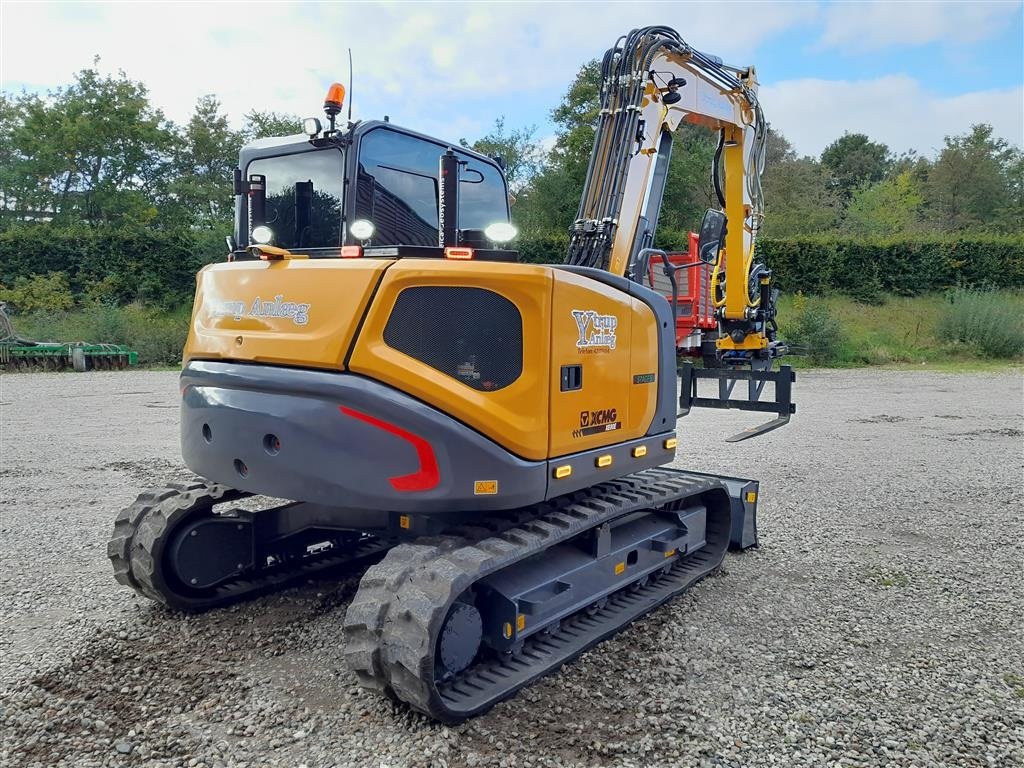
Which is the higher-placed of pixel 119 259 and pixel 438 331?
pixel 119 259

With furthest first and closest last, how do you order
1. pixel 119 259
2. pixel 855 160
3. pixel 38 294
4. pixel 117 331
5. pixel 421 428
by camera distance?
pixel 855 160 < pixel 119 259 < pixel 38 294 < pixel 117 331 < pixel 421 428

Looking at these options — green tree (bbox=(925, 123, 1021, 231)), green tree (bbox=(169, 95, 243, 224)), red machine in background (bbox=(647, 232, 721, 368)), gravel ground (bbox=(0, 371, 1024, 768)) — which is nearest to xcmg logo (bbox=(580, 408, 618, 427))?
gravel ground (bbox=(0, 371, 1024, 768))

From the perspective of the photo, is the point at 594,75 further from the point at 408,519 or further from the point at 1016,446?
the point at 408,519

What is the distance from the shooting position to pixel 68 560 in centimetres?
518

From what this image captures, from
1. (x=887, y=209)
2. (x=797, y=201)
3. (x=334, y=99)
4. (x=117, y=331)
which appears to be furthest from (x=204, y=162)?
(x=334, y=99)

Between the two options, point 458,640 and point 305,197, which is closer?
point 458,640

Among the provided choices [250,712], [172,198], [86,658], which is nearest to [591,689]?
[250,712]

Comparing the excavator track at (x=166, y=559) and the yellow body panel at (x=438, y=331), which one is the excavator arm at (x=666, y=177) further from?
the excavator track at (x=166, y=559)

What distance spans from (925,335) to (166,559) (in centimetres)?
2261

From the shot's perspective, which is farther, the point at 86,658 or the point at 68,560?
the point at 68,560

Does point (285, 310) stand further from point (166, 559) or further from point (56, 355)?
point (56, 355)

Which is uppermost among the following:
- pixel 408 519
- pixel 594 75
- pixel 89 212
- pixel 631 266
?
pixel 594 75

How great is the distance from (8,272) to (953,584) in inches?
1099

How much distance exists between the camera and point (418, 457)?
3148 mm
